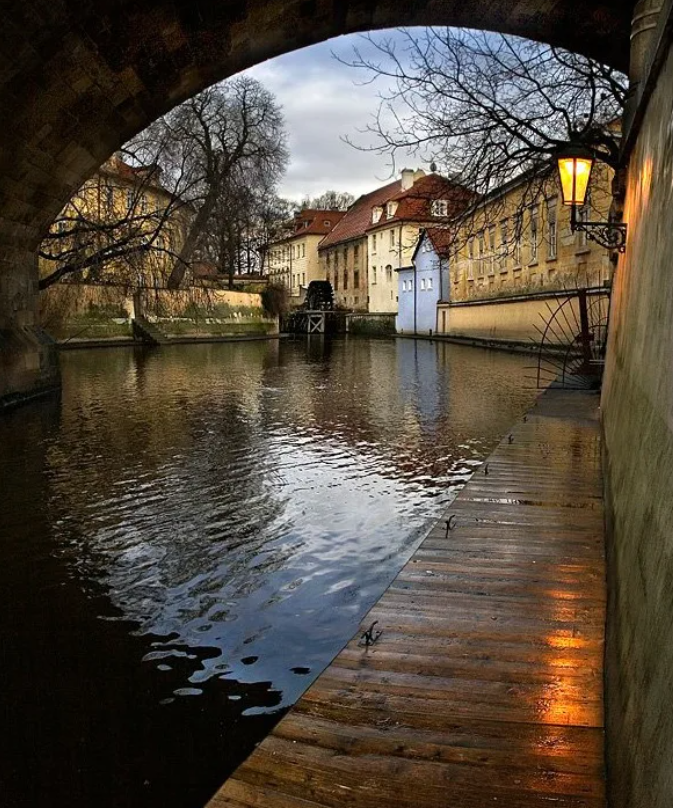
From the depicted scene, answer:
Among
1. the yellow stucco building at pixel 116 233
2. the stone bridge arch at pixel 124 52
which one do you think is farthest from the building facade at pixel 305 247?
the stone bridge arch at pixel 124 52

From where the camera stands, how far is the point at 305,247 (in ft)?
260

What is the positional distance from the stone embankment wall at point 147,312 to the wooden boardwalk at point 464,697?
51.1 feet

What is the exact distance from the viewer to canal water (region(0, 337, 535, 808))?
315cm

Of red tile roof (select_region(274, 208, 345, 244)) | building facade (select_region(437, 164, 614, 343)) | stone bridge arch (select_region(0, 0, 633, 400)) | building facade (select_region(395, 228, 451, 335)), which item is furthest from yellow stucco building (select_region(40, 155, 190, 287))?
red tile roof (select_region(274, 208, 345, 244))

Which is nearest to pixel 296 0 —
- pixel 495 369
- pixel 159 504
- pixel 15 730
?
pixel 159 504

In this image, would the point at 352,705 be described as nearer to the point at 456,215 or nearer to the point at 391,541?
the point at 391,541

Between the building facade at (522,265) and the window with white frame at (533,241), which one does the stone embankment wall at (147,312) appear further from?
the window with white frame at (533,241)

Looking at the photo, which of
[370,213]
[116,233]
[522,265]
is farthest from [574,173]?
[370,213]

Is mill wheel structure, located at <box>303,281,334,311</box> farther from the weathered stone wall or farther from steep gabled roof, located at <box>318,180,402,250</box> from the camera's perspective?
the weathered stone wall

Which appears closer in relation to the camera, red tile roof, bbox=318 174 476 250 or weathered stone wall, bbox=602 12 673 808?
weathered stone wall, bbox=602 12 673 808

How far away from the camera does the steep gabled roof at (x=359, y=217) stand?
65.2 meters

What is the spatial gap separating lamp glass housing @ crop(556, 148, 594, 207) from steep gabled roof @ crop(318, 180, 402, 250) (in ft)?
178

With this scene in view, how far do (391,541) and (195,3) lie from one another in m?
6.69

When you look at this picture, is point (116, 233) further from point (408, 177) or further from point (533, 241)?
point (408, 177)
